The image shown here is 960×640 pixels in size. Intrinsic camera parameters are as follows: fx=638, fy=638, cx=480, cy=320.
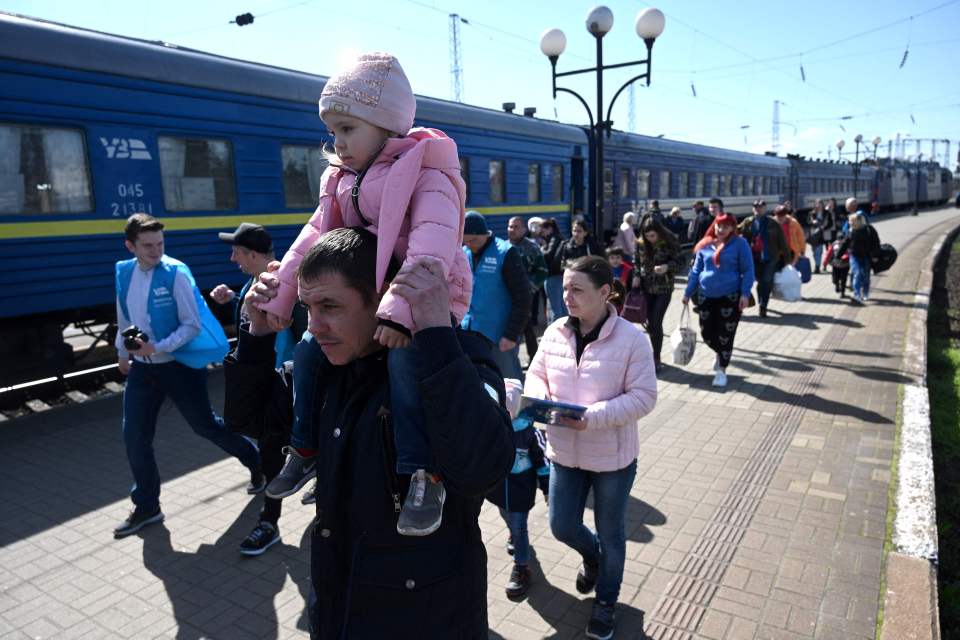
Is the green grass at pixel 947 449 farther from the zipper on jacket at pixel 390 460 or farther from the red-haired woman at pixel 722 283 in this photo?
the zipper on jacket at pixel 390 460

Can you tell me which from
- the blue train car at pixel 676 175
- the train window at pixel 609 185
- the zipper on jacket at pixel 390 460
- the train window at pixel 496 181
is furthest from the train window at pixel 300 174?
the train window at pixel 609 185

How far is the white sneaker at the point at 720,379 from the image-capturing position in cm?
721

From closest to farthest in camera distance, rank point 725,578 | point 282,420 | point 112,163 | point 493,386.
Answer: point 493,386 → point 282,420 → point 725,578 → point 112,163

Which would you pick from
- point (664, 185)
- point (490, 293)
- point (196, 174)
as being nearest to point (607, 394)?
point (490, 293)

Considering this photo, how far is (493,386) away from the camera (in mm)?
1530

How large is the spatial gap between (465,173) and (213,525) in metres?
8.26

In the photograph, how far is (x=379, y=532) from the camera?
1.54m

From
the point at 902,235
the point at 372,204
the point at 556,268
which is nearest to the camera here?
the point at 372,204

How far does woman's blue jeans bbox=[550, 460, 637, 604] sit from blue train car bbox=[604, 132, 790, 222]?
46.6 feet

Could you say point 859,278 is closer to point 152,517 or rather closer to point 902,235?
point 152,517

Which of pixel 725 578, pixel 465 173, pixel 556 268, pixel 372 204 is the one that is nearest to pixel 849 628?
pixel 725 578

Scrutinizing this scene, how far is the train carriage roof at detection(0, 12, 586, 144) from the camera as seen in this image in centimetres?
612

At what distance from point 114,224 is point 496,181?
7195mm

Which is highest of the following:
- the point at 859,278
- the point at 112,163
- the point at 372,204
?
the point at 112,163
